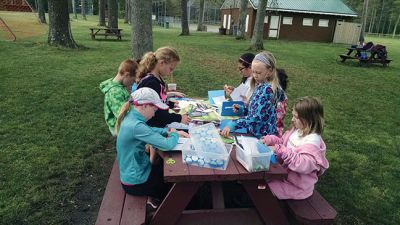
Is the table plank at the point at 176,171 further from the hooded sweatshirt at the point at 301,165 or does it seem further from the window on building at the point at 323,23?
the window on building at the point at 323,23

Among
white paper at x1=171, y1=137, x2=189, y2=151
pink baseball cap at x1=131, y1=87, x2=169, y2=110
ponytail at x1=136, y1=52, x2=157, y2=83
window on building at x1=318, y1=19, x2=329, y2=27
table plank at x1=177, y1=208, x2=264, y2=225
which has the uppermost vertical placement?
window on building at x1=318, y1=19, x2=329, y2=27

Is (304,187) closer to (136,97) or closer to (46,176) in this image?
(136,97)

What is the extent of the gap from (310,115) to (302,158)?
40 centimetres

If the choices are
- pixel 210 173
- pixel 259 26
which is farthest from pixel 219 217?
pixel 259 26

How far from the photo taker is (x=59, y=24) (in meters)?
13.0

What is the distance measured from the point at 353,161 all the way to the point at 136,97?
3.46 meters

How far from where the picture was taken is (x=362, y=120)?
22.3 ft

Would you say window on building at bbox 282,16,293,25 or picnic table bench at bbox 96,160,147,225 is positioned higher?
window on building at bbox 282,16,293,25

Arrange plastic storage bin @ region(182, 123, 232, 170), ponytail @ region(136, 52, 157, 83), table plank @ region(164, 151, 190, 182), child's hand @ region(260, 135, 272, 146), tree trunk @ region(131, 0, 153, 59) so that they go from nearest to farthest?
table plank @ region(164, 151, 190, 182) → plastic storage bin @ region(182, 123, 232, 170) → child's hand @ region(260, 135, 272, 146) → ponytail @ region(136, 52, 157, 83) → tree trunk @ region(131, 0, 153, 59)

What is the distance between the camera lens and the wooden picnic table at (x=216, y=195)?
2.46 m

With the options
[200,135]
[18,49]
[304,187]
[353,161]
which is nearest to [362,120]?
[353,161]

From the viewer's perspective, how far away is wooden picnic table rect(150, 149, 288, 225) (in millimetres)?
2464

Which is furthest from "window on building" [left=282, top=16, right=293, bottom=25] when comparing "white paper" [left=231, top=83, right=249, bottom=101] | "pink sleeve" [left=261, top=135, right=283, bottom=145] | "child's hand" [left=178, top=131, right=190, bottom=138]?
"child's hand" [left=178, top=131, right=190, bottom=138]

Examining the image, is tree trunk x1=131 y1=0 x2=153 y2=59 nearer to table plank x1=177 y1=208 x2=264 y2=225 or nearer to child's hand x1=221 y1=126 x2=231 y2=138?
child's hand x1=221 y1=126 x2=231 y2=138
